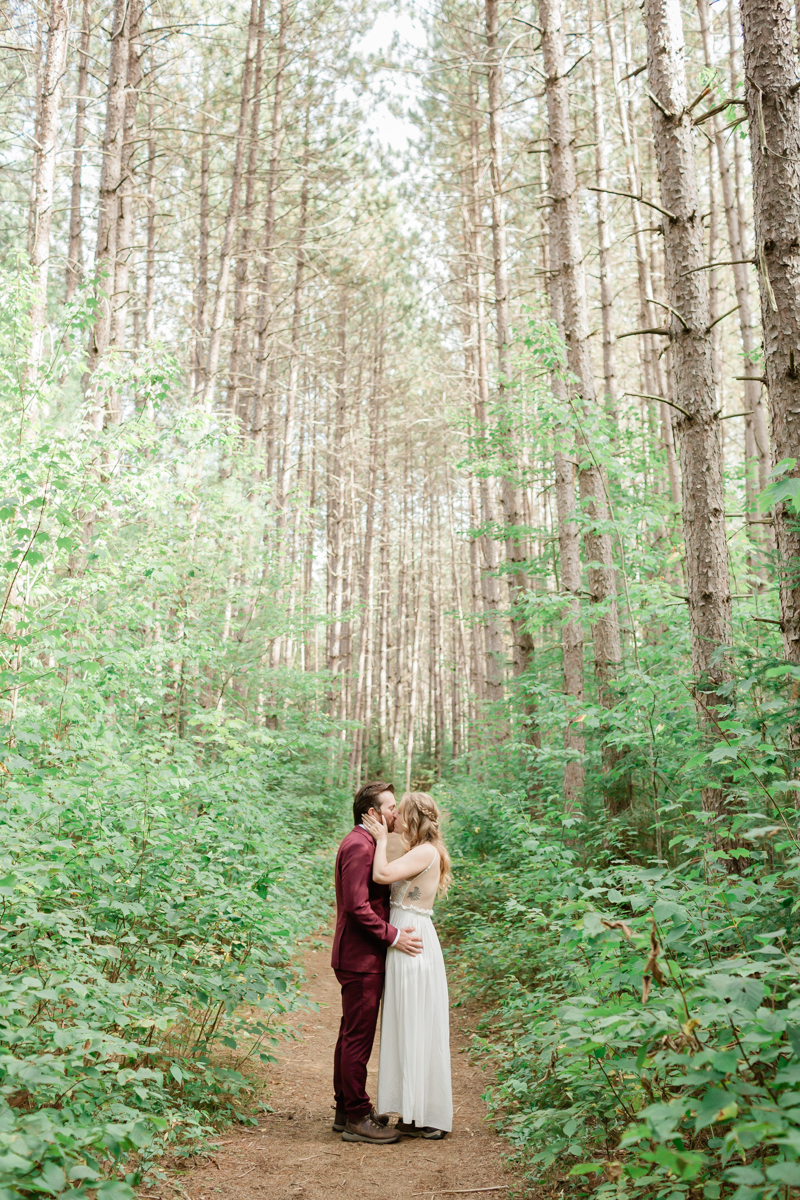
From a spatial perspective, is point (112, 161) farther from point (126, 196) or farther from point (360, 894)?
point (360, 894)

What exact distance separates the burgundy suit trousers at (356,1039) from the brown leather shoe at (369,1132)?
35 millimetres

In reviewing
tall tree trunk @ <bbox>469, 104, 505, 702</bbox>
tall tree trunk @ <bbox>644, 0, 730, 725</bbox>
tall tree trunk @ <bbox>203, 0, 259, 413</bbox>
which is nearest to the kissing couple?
tall tree trunk @ <bbox>644, 0, 730, 725</bbox>

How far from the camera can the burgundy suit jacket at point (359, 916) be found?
4262 mm

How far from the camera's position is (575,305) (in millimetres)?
8273

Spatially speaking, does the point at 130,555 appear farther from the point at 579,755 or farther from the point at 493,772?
the point at 493,772

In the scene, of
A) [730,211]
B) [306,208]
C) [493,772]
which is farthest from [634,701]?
[306,208]

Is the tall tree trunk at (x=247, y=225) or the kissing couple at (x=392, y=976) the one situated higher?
the tall tree trunk at (x=247, y=225)

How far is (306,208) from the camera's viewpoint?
15.9m

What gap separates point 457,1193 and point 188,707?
6.38 m

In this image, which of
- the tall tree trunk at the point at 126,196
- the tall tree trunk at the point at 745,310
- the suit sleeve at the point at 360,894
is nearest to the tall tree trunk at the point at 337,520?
the tall tree trunk at the point at 126,196

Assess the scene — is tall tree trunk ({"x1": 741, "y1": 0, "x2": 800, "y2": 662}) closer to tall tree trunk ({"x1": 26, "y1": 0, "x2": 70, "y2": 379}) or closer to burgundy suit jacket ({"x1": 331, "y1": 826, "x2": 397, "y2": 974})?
burgundy suit jacket ({"x1": 331, "y1": 826, "x2": 397, "y2": 974})

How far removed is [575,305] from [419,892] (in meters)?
6.31

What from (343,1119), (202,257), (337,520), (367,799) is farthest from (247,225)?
(343,1119)

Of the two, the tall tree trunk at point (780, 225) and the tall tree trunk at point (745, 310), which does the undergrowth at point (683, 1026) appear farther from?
the tall tree trunk at point (745, 310)
